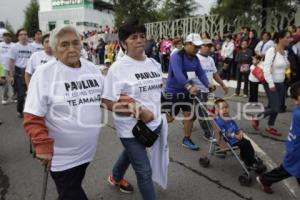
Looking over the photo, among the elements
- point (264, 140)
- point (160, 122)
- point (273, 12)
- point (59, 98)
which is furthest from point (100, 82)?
point (273, 12)

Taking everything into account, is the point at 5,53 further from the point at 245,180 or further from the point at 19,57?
the point at 245,180

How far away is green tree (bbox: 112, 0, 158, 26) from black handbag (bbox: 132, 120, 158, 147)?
38.4 metres

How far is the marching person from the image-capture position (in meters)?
3.40

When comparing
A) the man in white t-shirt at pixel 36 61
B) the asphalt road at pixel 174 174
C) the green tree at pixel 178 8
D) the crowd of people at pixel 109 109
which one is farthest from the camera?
the green tree at pixel 178 8

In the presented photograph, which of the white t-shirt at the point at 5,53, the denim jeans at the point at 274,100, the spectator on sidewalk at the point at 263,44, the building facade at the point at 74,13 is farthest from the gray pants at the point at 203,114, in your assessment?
the building facade at the point at 74,13

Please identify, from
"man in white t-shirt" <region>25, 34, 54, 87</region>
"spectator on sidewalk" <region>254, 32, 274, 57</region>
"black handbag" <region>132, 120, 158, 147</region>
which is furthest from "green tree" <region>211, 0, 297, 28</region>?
"black handbag" <region>132, 120, 158, 147</region>

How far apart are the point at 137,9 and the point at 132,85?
3928 cm

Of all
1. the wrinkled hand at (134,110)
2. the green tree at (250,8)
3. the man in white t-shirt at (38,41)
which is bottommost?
the wrinkled hand at (134,110)

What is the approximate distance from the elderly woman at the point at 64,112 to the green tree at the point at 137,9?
3880 cm

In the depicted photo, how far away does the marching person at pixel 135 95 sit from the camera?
11.1 feet

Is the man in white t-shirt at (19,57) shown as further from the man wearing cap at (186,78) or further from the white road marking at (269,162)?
the white road marking at (269,162)

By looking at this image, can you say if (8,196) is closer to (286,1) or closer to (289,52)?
(289,52)

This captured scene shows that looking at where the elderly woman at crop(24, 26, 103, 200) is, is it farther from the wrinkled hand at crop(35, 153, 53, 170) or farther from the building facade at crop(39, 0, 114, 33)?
the building facade at crop(39, 0, 114, 33)

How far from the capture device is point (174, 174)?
4.89 metres
